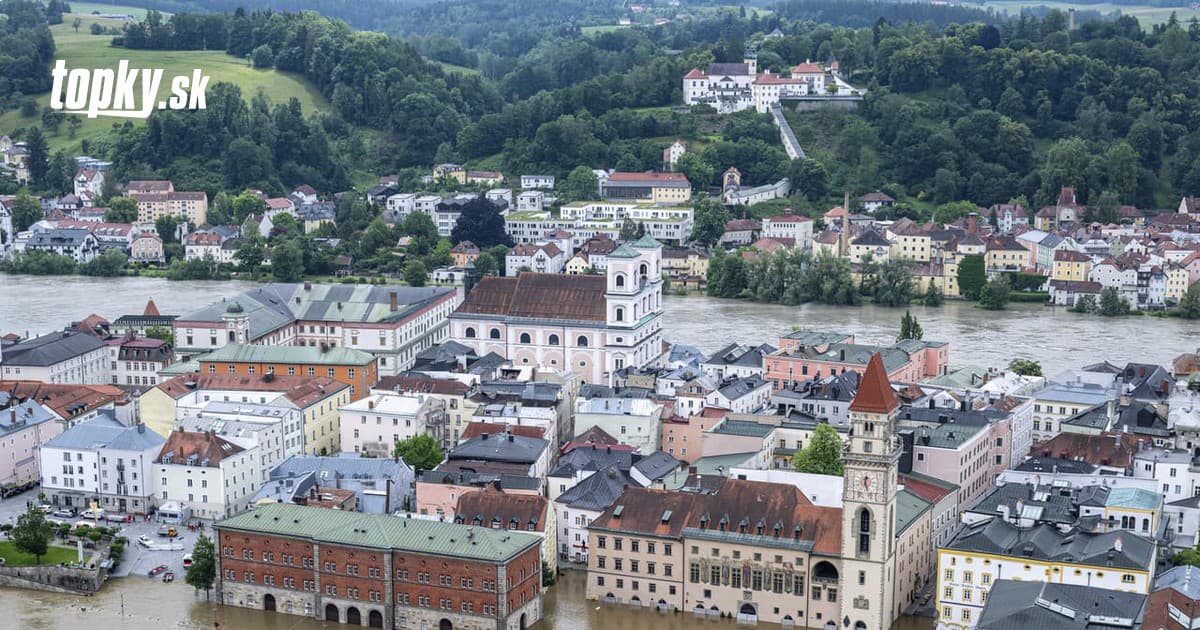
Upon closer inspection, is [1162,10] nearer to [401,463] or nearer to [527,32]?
[527,32]

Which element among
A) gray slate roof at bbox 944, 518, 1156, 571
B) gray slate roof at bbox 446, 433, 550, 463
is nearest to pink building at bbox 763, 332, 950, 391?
gray slate roof at bbox 446, 433, 550, 463

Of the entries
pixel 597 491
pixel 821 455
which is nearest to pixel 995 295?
pixel 821 455

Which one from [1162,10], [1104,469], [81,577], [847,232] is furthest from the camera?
[1162,10]

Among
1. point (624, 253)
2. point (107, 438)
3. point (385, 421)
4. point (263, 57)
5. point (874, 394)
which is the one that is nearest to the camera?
point (874, 394)

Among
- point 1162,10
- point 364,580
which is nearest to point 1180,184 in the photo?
point 364,580

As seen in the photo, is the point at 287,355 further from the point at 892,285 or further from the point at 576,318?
the point at 892,285

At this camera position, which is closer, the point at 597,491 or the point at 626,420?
the point at 597,491
